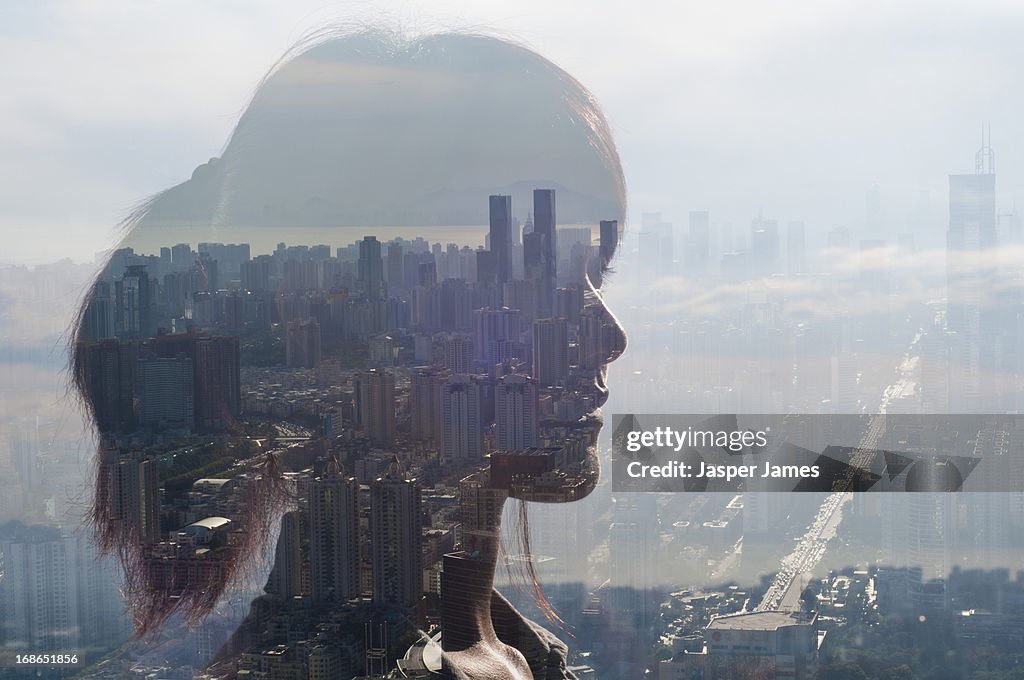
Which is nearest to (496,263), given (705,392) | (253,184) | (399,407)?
(399,407)

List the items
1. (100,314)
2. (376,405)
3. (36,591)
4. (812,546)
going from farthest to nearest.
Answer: (812,546) < (36,591) < (100,314) < (376,405)

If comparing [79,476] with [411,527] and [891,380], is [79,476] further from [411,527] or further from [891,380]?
[891,380]

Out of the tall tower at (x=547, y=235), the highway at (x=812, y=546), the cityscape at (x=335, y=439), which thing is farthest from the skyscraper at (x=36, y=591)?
the highway at (x=812, y=546)

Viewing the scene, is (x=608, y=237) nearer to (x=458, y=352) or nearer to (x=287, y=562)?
(x=458, y=352)

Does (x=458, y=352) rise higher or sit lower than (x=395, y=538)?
higher

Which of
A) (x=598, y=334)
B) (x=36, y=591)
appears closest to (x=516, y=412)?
(x=598, y=334)

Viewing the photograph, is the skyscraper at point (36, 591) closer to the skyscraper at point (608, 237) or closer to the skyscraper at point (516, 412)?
the skyscraper at point (516, 412)

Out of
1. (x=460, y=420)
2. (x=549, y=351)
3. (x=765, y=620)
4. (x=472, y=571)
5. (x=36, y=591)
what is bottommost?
(x=765, y=620)
